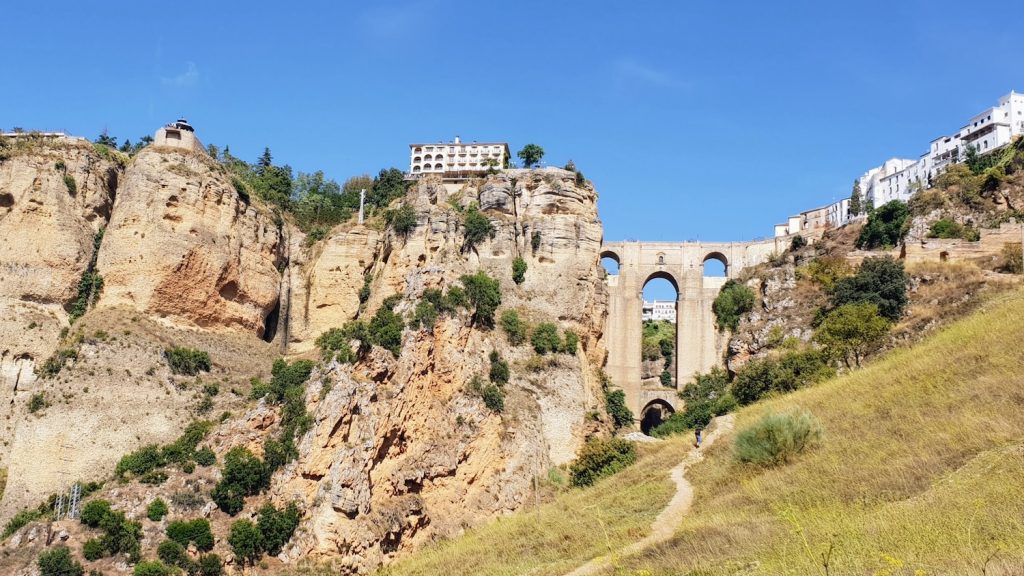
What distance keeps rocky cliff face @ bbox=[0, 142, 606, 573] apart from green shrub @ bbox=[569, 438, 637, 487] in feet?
4.47

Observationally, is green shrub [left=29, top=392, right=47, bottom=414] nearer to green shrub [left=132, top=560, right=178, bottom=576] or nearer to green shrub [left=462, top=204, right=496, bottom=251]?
green shrub [left=132, top=560, right=178, bottom=576]

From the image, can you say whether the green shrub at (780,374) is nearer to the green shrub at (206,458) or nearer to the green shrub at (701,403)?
the green shrub at (701,403)

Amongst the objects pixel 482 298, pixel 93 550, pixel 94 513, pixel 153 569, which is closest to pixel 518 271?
pixel 482 298

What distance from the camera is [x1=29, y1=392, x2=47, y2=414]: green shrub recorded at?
110ft

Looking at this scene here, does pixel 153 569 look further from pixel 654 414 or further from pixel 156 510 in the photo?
pixel 654 414

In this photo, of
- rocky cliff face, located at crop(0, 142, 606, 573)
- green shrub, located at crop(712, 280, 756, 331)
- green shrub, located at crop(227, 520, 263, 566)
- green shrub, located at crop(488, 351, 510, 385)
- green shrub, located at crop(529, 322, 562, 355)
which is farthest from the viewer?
green shrub, located at crop(712, 280, 756, 331)

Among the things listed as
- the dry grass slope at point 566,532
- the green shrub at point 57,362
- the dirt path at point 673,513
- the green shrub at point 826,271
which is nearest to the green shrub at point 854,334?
the dirt path at point 673,513

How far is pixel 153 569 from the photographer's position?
27.7 metres

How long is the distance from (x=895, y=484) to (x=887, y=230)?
36663 millimetres

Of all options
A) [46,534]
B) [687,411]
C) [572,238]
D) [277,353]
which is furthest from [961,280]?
[46,534]

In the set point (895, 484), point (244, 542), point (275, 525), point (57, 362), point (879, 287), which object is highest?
point (879, 287)

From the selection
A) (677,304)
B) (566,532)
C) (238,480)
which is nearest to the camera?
(566,532)

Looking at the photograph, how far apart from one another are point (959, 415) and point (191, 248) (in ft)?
94.4

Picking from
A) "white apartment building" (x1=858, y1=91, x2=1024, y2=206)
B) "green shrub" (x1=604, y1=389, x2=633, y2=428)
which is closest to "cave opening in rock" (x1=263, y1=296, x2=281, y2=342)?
"green shrub" (x1=604, y1=389, x2=633, y2=428)
